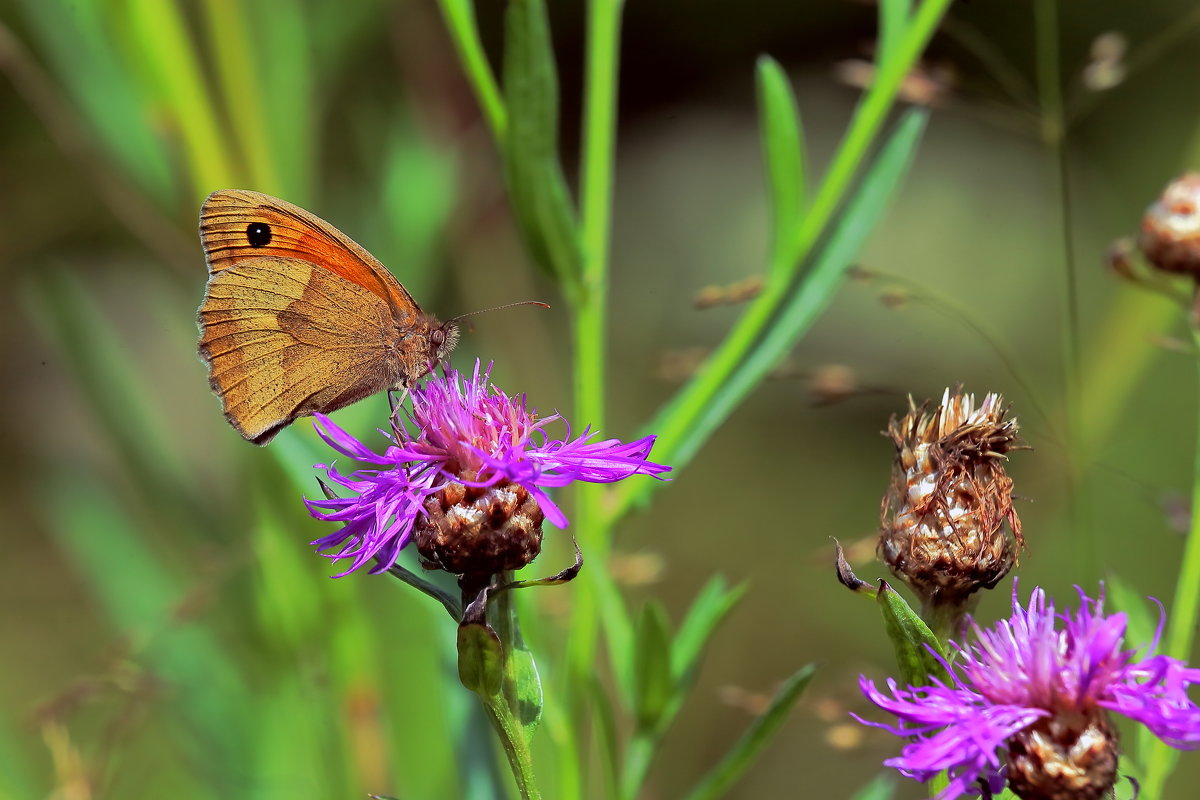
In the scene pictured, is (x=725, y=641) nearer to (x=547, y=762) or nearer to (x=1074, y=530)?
(x=547, y=762)

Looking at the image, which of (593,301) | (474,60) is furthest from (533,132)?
(593,301)

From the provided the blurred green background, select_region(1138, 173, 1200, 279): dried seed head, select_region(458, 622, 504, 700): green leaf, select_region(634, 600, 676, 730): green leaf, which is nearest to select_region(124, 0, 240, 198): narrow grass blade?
the blurred green background

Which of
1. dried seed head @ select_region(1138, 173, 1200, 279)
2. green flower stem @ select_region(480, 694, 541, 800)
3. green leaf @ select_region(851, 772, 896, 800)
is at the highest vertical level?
dried seed head @ select_region(1138, 173, 1200, 279)

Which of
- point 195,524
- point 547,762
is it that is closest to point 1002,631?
point 547,762

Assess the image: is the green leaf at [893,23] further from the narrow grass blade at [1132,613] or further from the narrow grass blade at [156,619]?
the narrow grass blade at [156,619]

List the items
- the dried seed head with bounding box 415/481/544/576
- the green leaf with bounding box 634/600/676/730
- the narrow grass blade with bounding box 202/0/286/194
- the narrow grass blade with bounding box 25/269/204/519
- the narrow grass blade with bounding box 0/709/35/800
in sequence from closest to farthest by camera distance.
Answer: the dried seed head with bounding box 415/481/544/576 → the green leaf with bounding box 634/600/676/730 → the narrow grass blade with bounding box 0/709/35/800 → the narrow grass blade with bounding box 202/0/286/194 → the narrow grass blade with bounding box 25/269/204/519

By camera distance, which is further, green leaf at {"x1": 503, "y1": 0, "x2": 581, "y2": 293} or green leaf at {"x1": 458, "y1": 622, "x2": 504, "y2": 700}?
green leaf at {"x1": 503, "y1": 0, "x2": 581, "y2": 293}

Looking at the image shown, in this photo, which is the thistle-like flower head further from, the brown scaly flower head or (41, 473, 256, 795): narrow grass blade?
(41, 473, 256, 795): narrow grass blade

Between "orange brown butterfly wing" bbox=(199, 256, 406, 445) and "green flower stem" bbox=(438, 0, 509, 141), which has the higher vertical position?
"green flower stem" bbox=(438, 0, 509, 141)
